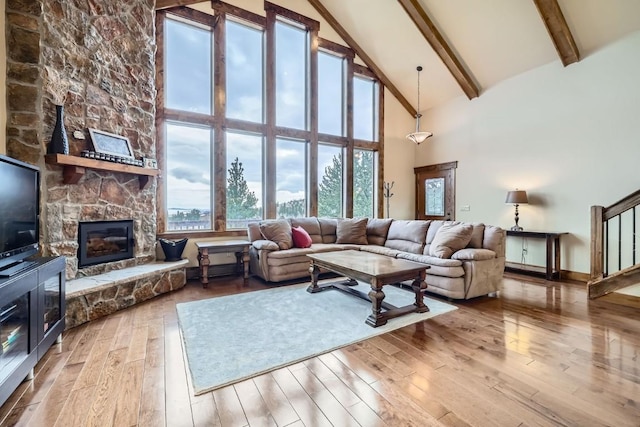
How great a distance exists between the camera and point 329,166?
6445mm

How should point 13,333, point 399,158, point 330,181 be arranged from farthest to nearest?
point 399,158
point 330,181
point 13,333

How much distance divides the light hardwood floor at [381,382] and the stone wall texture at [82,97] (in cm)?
132

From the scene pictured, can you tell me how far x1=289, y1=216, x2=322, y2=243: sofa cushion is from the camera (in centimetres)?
530

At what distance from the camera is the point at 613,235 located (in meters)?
4.32

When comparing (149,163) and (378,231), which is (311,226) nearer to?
(378,231)

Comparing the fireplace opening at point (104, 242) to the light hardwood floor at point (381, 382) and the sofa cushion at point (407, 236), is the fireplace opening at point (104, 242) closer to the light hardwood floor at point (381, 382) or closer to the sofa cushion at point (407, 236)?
the light hardwood floor at point (381, 382)

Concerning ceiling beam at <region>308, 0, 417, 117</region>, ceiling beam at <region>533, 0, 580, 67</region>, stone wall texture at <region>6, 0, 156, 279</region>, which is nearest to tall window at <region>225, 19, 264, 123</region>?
stone wall texture at <region>6, 0, 156, 279</region>

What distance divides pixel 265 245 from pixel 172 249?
133 centimetres

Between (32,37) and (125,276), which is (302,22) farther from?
(125,276)

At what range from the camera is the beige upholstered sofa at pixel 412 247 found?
3.60m

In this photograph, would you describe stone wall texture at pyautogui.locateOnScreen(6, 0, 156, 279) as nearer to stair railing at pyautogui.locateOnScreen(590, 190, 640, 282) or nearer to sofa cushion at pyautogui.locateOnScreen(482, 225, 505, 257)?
sofa cushion at pyautogui.locateOnScreen(482, 225, 505, 257)

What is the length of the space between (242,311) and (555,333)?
303 cm

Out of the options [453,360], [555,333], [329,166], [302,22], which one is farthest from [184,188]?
[555,333]

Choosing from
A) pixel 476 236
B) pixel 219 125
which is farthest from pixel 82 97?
pixel 476 236
